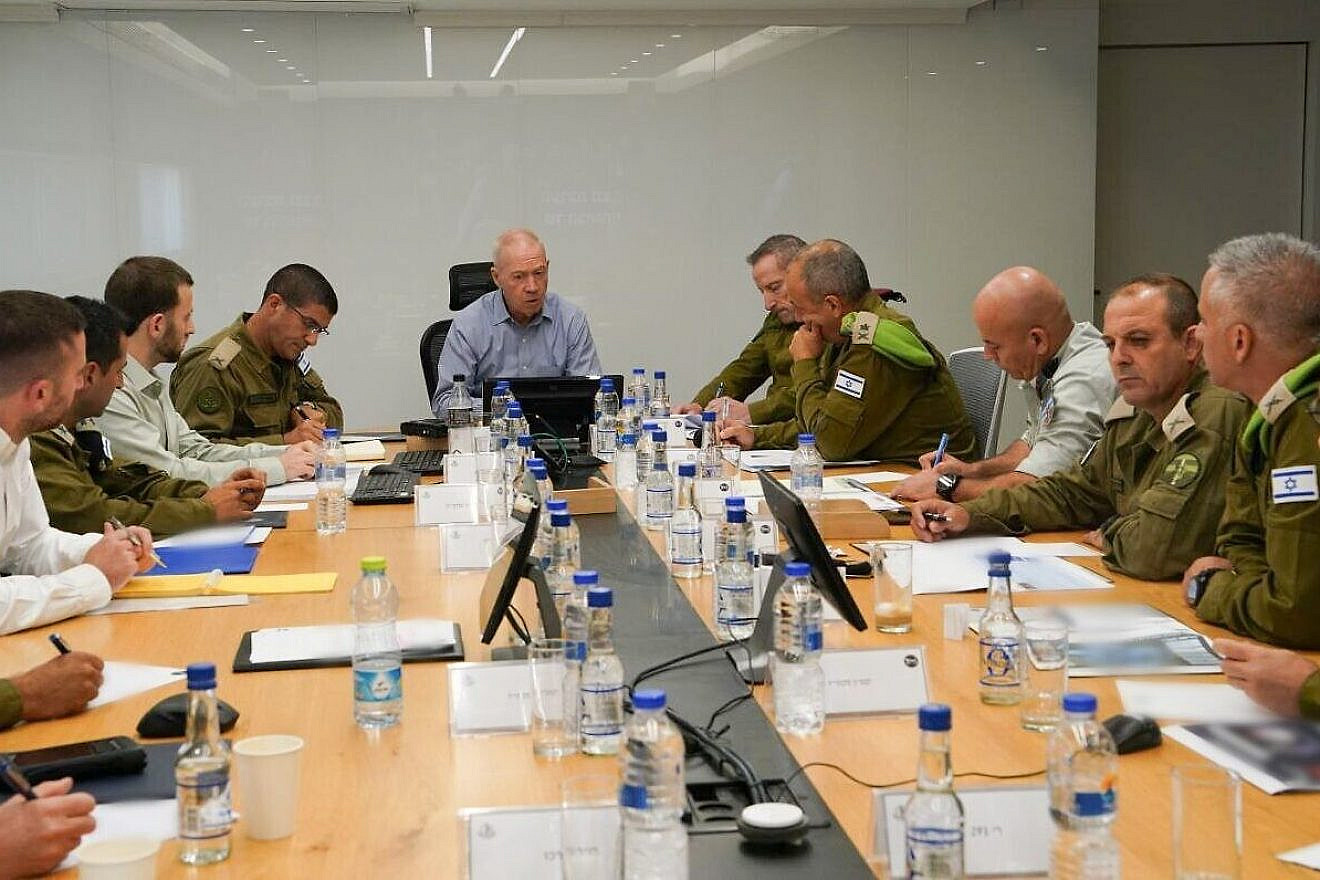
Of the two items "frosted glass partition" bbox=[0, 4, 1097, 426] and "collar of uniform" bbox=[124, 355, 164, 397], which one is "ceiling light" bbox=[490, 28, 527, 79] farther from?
"collar of uniform" bbox=[124, 355, 164, 397]

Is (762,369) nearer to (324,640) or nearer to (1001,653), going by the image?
(324,640)

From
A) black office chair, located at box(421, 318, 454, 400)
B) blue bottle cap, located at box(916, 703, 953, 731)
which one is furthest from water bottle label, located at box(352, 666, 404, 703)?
black office chair, located at box(421, 318, 454, 400)

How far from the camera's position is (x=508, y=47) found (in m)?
7.34

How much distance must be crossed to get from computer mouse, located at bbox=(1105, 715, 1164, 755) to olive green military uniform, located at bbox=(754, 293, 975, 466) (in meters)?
2.65

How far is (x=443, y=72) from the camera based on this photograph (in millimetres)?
7309

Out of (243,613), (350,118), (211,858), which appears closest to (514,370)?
(350,118)

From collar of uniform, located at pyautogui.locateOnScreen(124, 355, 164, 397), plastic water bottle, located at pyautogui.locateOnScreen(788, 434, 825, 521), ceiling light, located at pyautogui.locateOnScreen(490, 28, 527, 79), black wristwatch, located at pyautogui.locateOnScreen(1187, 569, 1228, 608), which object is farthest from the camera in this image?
A: ceiling light, located at pyautogui.locateOnScreen(490, 28, 527, 79)

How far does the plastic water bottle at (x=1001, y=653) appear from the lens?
7.07 feet

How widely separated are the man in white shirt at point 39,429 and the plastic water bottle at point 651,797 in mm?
1695

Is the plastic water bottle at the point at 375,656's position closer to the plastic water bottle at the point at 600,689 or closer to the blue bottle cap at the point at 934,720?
the plastic water bottle at the point at 600,689

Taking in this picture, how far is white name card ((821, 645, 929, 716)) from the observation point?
2074 millimetres

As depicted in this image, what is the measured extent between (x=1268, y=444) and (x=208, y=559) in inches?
88.2

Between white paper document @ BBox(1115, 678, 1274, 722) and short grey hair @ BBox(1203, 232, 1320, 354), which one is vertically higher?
short grey hair @ BBox(1203, 232, 1320, 354)

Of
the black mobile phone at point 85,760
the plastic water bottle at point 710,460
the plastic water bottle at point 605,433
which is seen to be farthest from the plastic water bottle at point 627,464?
the black mobile phone at point 85,760
